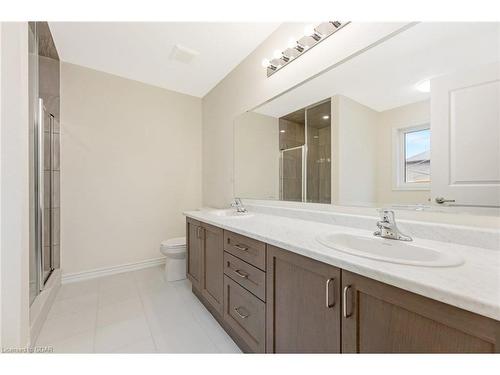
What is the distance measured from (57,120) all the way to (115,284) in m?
1.78

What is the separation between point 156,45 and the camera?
198cm

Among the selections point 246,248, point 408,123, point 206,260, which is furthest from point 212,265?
point 408,123

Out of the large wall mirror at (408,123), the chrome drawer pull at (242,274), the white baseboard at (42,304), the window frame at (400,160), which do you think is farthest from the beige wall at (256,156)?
the white baseboard at (42,304)

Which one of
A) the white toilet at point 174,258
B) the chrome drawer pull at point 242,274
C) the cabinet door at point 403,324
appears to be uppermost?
the cabinet door at point 403,324

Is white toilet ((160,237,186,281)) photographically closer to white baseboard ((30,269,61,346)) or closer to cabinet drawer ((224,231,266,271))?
white baseboard ((30,269,61,346))

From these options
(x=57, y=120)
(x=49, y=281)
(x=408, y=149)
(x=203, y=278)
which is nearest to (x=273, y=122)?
(x=408, y=149)

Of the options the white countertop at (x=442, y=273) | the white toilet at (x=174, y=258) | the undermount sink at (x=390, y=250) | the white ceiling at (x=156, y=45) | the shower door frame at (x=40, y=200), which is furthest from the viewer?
the white toilet at (x=174, y=258)

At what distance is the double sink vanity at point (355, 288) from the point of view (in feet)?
1.72

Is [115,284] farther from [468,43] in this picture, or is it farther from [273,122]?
[468,43]

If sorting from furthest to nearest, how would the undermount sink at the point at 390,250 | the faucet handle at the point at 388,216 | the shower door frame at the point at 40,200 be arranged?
1. the shower door frame at the point at 40,200
2. the faucet handle at the point at 388,216
3. the undermount sink at the point at 390,250

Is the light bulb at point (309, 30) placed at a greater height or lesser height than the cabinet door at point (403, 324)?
greater

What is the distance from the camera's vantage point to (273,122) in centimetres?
195

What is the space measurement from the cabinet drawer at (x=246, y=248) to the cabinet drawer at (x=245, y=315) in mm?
187

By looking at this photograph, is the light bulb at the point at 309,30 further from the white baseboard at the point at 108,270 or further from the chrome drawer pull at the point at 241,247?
the white baseboard at the point at 108,270
